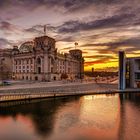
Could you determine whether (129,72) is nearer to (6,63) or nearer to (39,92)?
(39,92)

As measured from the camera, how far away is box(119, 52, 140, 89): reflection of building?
98.8 meters

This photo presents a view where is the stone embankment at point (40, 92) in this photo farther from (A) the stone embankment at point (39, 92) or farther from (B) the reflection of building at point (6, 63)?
(B) the reflection of building at point (6, 63)

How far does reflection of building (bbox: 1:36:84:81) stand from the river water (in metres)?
74.4

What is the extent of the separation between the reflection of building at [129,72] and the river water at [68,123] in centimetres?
4148

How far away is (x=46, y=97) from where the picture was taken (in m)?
74.6

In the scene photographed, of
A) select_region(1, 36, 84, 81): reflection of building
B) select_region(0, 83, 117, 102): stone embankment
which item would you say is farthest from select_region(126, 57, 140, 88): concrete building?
select_region(1, 36, 84, 81): reflection of building

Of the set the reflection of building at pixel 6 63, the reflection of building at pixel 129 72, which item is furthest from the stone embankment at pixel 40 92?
the reflection of building at pixel 6 63

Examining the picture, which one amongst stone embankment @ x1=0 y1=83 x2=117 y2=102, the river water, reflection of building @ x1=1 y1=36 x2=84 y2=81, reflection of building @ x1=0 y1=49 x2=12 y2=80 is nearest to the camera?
the river water

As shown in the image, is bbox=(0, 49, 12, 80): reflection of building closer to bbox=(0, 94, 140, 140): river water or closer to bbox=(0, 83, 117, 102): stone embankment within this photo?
bbox=(0, 83, 117, 102): stone embankment

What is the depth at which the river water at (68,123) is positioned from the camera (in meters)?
34.9

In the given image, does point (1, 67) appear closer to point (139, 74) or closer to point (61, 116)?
point (139, 74)

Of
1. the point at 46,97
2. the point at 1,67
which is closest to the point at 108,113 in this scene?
the point at 46,97

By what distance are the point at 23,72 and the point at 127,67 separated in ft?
249

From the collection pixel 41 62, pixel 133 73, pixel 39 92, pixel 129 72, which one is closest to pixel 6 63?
pixel 41 62
